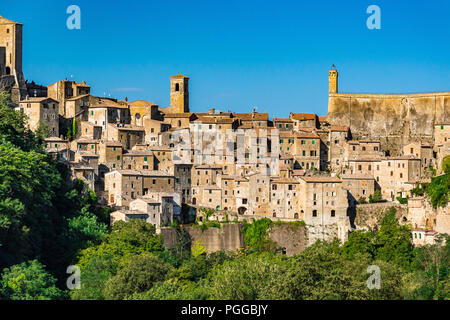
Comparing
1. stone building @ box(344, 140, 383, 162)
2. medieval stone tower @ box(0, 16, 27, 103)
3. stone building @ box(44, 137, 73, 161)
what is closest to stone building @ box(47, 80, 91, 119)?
medieval stone tower @ box(0, 16, 27, 103)

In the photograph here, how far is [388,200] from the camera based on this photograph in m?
69.1

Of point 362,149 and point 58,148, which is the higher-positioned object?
point 58,148

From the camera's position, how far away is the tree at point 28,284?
47.7 meters

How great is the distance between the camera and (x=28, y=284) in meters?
48.2

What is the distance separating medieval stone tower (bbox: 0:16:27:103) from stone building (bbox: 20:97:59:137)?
96.9 inches

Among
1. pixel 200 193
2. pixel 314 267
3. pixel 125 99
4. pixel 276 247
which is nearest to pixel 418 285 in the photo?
pixel 314 267

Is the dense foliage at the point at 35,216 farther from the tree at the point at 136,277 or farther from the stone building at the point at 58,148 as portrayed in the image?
the tree at the point at 136,277

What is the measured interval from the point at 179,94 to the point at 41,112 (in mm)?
15947

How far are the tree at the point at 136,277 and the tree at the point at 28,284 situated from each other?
3029 mm

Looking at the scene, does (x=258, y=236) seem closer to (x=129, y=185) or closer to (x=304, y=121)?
(x=129, y=185)

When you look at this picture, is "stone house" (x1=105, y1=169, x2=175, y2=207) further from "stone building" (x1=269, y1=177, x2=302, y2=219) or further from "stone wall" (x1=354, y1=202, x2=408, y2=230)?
"stone wall" (x1=354, y1=202, x2=408, y2=230)

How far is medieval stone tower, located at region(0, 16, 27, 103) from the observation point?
74.3m

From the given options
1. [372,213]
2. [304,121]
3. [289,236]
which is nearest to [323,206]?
[289,236]

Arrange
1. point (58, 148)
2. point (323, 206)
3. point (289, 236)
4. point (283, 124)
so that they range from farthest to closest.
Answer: point (283, 124), point (58, 148), point (323, 206), point (289, 236)
